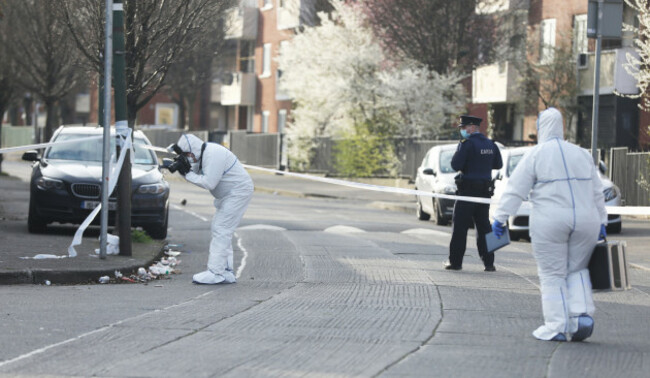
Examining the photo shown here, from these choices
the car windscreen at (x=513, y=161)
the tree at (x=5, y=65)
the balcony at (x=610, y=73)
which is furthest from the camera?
the tree at (x=5, y=65)

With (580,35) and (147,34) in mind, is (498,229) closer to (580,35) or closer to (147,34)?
(147,34)

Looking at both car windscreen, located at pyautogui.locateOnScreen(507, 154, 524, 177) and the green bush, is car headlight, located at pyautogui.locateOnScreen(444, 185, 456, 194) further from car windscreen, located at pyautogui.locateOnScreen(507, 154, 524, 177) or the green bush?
the green bush

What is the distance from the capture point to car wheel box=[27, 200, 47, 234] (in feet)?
56.1

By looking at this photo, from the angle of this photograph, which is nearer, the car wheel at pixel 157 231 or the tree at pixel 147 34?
the tree at pixel 147 34

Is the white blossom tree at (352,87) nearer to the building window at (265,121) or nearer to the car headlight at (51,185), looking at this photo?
the building window at (265,121)

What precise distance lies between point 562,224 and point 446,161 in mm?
14484

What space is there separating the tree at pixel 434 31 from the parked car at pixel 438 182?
13.7 m

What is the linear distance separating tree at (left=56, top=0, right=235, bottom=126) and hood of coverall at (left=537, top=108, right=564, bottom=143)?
833 cm

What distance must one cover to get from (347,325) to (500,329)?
123 cm

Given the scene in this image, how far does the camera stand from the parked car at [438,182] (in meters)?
22.2

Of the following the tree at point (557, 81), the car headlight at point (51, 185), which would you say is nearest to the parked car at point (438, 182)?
the car headlight at point (51, 185)

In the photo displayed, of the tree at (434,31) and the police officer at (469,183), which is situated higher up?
the tree at (434,31)

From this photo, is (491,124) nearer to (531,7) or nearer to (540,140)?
(531,7)

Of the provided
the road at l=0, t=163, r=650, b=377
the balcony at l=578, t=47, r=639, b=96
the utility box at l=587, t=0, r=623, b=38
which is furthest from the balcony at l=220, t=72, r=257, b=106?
the road at l=0, t=163, r=650, b=377
